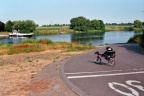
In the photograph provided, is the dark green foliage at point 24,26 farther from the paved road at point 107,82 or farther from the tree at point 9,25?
the paved road at point 107,82

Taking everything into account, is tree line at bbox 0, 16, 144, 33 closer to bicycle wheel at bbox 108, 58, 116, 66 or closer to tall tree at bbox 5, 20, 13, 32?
tall tree at bbox 5, 20, 13, 32

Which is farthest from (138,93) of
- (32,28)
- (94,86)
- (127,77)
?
(32,28)

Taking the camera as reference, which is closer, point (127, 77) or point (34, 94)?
point (34, 94)

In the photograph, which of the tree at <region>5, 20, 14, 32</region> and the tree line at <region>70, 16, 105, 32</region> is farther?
the tree line at <region>70, 16, 105, 32</region>

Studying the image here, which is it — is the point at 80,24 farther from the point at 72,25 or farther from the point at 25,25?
the point at 25,25

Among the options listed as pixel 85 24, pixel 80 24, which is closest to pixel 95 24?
pixel 85 24

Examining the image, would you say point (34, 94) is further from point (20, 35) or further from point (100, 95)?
point (20, 35)

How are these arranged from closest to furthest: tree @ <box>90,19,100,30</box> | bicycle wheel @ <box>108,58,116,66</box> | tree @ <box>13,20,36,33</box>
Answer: bicycle wheel @ <box>108,58,116,66</box>, tree @ <box>13,20,36,33</box>, tree @ <box>90,19,100,30</box>

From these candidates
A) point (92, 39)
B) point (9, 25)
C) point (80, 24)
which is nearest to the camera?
point (92, 39)

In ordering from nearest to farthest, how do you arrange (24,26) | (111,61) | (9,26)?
(111,61), (24,26), (9,26)

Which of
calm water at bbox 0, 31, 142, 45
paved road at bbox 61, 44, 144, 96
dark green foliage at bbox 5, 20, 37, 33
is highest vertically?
dark green foliage at bbox 5, 20, 37, 33

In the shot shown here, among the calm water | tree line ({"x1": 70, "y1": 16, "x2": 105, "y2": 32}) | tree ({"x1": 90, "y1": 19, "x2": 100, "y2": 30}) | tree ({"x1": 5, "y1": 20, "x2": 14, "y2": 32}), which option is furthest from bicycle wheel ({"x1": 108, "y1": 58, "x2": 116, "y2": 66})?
tree ({"x1": 90, "y1": 19, "x2": 100, "y2": 30})

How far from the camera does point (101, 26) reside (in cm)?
16838

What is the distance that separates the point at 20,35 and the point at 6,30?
3690 centimetres
